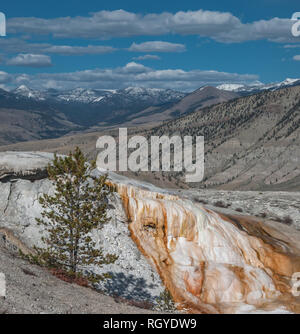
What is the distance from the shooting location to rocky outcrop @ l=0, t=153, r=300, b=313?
965 inches

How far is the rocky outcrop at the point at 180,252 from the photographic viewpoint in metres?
24.5

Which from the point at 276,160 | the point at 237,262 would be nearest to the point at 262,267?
the point at 237,262

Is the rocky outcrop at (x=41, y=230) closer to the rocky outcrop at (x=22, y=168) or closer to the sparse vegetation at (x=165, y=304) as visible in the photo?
the rocky outcrop at (x=22, y=168)

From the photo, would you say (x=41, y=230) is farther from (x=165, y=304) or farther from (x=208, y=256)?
(x=208, y=256)

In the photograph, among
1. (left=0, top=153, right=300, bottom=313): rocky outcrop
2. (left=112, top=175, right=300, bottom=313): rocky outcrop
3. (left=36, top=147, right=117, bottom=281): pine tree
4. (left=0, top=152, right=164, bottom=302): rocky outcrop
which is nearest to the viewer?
(left=36, top=147, right=117, bottom=281): pine tree

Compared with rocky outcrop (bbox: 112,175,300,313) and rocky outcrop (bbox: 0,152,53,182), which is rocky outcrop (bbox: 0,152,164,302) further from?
rocky outcrop (bbox: 112,175,300,313)

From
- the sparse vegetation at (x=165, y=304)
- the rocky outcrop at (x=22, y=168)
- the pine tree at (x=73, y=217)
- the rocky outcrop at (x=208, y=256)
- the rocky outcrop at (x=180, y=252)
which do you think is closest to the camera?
the pine tree at (x=73, y=217)

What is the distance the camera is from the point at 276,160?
570 feet

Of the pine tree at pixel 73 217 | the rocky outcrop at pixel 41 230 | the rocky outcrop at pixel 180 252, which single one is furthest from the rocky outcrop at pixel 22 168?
the pine tree at pixel 73 217

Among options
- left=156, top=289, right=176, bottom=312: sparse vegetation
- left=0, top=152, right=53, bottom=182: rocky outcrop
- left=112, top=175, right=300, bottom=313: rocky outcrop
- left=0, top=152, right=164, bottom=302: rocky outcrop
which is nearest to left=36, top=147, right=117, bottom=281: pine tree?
left=0, top=152, right=164, bottom=302: rocky outcrop

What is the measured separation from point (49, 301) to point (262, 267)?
17.2 meters

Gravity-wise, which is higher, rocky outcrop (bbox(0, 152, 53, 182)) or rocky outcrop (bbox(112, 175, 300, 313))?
rocky outcrop (bbox(0, 152, 53, 182))

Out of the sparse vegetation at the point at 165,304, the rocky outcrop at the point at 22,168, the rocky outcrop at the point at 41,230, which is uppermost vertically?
the rocky outcrop at the point at 22,168
